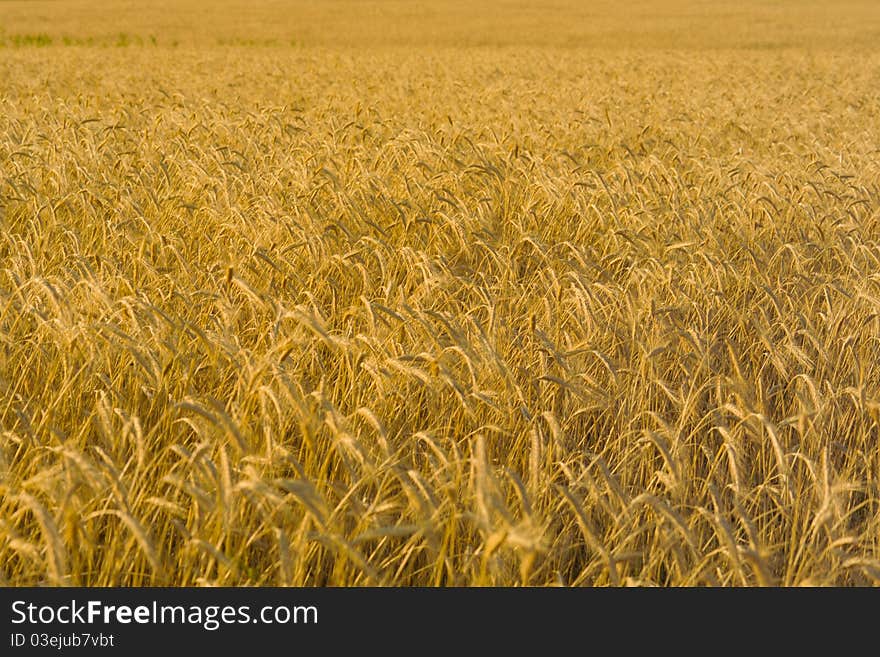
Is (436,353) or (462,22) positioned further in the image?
(462,22)

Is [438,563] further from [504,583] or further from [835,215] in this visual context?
[835,215]

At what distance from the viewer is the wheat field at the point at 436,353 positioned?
1459 mm

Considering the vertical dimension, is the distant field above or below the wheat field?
above

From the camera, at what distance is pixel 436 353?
2131 mm

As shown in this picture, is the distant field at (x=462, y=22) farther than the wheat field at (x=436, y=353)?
Yes

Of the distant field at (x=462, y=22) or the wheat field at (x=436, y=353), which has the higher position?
the distant field at (x=462, y=22)

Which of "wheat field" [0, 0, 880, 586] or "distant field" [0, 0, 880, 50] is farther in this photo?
"distant field" [0, 0, 880, 50]

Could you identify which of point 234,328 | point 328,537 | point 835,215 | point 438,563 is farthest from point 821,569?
point 835,215

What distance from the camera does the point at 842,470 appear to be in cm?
200

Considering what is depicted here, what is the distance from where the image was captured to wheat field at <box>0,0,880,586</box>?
1.46m

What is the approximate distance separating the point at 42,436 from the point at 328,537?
90cm

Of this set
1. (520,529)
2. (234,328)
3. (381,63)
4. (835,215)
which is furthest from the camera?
(381,63)

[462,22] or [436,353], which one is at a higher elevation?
[462,22]

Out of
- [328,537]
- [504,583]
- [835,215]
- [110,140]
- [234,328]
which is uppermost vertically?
[110,140]
